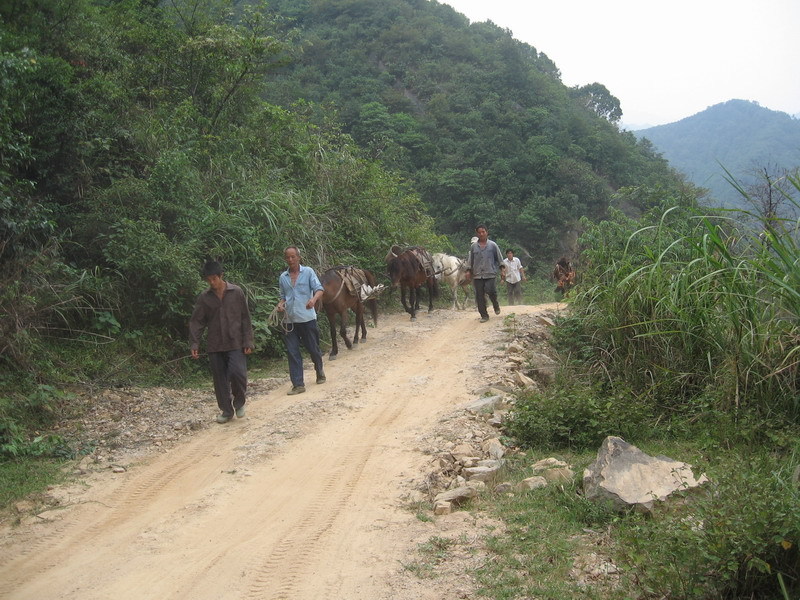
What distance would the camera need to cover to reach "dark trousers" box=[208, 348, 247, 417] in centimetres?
826

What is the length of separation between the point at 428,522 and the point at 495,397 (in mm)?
2924

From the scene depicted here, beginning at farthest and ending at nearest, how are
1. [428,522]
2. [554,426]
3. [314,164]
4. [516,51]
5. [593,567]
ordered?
[516,51] < [314,164] < [554,426] < [428,522] < [593,567]

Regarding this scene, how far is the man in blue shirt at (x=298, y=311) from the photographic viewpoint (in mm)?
9531

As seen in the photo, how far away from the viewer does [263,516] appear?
564 centimetres

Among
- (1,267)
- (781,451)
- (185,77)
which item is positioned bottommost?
(781,451)

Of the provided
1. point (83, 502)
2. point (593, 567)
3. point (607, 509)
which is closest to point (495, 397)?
point (607, 509)

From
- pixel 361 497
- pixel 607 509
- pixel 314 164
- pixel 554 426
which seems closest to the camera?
pixel 607 509

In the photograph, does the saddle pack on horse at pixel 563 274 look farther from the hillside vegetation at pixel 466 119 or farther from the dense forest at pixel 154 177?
the hillside vegetation at pixel 466 119

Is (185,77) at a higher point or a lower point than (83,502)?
higher

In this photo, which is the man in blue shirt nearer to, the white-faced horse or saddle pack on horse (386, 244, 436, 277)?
saddle pack on horse (386, 244, 436, 277)

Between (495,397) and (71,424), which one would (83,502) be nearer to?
(71,424)

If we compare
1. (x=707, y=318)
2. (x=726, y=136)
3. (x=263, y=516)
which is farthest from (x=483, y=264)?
(x=726, y=136)

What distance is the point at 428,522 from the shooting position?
5.31m

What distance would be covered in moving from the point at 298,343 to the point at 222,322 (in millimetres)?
1637
